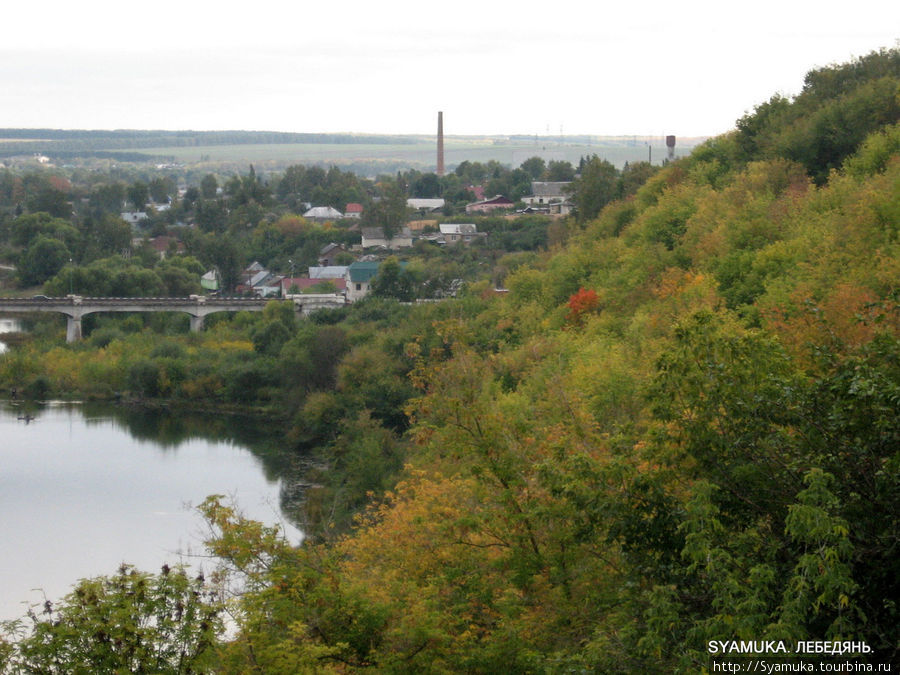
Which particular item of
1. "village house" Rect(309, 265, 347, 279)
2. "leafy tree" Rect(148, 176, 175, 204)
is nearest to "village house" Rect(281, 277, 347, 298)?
"village house" Rect(309, 265, 347, 279)

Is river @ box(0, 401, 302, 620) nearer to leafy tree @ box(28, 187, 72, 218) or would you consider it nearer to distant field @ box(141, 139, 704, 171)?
leafy tree @ box(28, 187, 72, 218)

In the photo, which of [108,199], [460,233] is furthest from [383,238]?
[108,199]

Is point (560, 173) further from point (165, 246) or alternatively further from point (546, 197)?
point (165, 246)

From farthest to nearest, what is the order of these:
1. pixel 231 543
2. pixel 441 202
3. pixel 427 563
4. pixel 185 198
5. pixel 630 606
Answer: pixel 185 198
pixel 441 202
pixel 427 563
pixel 231 543
pixel 630 606

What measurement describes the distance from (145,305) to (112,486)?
50.6 ft

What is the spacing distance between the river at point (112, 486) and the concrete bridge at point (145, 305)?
7.18 metres

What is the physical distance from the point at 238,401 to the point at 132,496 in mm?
7906

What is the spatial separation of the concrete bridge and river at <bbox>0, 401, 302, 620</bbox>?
23.6ft

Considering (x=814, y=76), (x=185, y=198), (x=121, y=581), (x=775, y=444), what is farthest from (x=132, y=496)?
(x=185, y=198)

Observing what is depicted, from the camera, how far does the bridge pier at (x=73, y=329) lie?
32.8 metres

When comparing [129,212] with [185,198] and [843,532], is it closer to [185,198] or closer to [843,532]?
[185,198]

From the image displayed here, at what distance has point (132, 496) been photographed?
19125 mm

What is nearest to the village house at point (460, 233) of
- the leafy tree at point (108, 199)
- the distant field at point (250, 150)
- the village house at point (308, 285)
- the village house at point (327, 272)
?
the village house at point (327, 272)

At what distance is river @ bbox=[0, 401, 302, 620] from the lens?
50.7 feet
